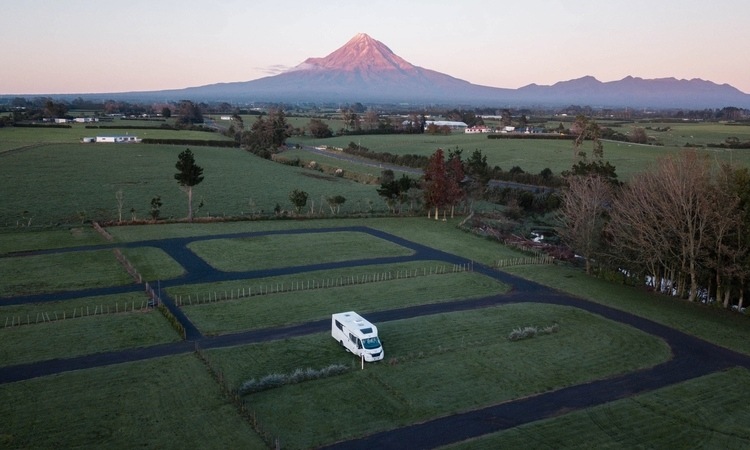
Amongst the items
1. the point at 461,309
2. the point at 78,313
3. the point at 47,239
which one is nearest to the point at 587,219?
the point at 461,309

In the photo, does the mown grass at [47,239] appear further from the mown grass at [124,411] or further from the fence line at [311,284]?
the mown grass at [124,411]

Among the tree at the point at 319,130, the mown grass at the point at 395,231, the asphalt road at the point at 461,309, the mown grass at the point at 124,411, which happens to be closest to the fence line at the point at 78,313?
the asphalt road at the point at 461,309

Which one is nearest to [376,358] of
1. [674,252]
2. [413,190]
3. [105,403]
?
[105,403]

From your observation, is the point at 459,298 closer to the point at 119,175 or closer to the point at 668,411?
the point at 668,411

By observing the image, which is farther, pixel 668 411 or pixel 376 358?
pixel 376 358

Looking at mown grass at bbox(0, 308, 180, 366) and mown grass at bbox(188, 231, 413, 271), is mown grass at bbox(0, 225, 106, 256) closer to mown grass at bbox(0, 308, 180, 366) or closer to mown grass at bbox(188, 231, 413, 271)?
mown grass at bbox(188, 231, 413, 271)

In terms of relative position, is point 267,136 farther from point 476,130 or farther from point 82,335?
point 82,335
